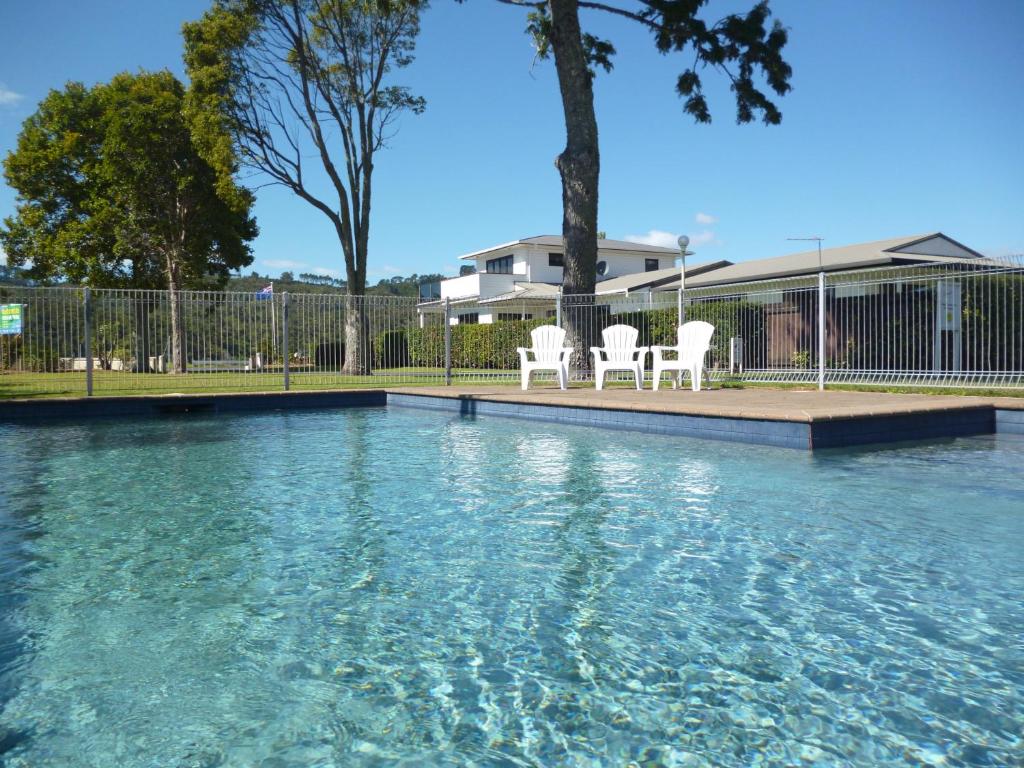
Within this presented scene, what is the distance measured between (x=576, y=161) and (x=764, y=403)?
22.9ft

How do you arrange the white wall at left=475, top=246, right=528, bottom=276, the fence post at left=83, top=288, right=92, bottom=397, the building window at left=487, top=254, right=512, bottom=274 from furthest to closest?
the building window at left=487, top=254, right=512, bottom=274 → the white wall at left=475, top=246, right=528, bottom=276 → the fence post at left=83, top=288, right=92, bottom=397

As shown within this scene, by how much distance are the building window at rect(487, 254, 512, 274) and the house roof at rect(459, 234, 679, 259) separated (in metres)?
0.59

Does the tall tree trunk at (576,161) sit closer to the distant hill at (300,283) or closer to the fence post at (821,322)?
the fence post at (821,322)

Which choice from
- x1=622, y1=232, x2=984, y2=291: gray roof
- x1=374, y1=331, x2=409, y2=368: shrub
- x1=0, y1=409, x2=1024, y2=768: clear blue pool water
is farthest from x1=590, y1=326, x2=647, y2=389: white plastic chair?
x1=622, y1=232, x2=984, y2=291: gray roof

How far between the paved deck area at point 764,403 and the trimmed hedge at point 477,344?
26.5 feet

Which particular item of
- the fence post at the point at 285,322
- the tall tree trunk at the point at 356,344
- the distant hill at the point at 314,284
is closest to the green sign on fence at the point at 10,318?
the fence post at the point at 285,322

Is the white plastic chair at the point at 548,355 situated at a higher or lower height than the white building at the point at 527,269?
lower

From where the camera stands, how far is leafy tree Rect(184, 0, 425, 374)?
2033 centimetres

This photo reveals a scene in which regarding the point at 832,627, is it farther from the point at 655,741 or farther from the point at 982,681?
the point at 655,741

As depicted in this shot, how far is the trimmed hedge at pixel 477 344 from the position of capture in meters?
20.4

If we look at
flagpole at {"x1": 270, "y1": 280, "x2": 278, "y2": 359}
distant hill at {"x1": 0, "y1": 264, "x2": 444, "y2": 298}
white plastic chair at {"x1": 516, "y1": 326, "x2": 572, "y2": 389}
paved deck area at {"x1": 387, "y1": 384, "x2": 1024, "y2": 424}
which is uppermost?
distant hill at {"x1": 0, "y1": 264, "x2": 444, "y2": 298}

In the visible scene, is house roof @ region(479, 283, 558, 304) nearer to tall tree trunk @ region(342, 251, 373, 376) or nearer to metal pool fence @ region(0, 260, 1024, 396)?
tall tree trunk @ region(342, 251, 373, 376)

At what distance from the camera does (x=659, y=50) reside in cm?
1484

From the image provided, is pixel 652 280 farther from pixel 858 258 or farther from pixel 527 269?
pixel 527 269
